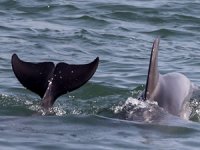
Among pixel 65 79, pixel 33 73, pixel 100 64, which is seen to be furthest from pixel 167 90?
pixel 100 64

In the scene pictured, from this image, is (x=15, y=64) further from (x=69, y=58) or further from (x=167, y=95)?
(x=69, y=58)

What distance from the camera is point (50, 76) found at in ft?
35.4

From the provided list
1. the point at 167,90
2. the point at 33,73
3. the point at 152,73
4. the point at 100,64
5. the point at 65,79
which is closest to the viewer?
the point at 152,73

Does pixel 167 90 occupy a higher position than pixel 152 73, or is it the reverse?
pixel 152 73

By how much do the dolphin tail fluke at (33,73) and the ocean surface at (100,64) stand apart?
32cm

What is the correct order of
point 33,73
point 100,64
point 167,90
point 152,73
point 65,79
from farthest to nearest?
point 100,64, point 167,90, point 65,79, point 33,73, point 152,73

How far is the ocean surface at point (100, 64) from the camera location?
376 inches

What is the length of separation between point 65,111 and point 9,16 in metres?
7.52

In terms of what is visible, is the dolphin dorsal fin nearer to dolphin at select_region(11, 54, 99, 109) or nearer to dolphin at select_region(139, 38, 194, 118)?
dolphin at select_region(139, 38, 194, 118)

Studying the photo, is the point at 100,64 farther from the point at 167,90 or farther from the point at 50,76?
the point at 50,76

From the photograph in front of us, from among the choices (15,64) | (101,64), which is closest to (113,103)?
(15,64)

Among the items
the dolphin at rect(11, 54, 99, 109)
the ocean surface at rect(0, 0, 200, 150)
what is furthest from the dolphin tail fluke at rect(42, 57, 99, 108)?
the ocean surface at rect(0, 0, 200, 150)

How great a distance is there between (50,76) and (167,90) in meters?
1.52

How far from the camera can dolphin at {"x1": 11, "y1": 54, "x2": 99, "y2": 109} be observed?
10.6 metres
